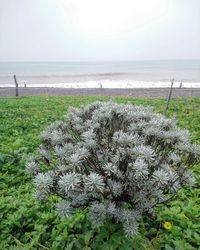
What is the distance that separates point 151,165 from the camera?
2.62 meters

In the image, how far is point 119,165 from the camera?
2.68 meters

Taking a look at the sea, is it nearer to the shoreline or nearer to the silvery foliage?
the shoreline

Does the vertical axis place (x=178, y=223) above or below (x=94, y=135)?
below

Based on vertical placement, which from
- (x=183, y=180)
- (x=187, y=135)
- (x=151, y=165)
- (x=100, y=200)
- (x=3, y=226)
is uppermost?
(x=187, y=135)

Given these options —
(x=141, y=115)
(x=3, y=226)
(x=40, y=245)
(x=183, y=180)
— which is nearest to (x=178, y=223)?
(x=183, y=180)

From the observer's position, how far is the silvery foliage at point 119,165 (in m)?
2.50

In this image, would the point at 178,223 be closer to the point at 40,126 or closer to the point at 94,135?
the point at 94,135

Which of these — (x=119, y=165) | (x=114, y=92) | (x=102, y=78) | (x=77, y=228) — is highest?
(x=119, y=165)

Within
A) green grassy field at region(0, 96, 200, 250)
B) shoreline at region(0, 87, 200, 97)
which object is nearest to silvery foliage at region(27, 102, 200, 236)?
green grassy field at region(0, 96, 200, 250)

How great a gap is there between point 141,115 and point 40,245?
1816mm

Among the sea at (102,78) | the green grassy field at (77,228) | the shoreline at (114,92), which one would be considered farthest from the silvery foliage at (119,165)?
the sea at (102,78)

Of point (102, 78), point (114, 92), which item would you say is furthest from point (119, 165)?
point (102, 78)

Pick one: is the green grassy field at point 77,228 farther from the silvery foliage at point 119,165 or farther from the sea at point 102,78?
the sea at point 102,78

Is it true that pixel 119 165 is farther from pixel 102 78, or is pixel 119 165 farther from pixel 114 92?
pixel 102 78
